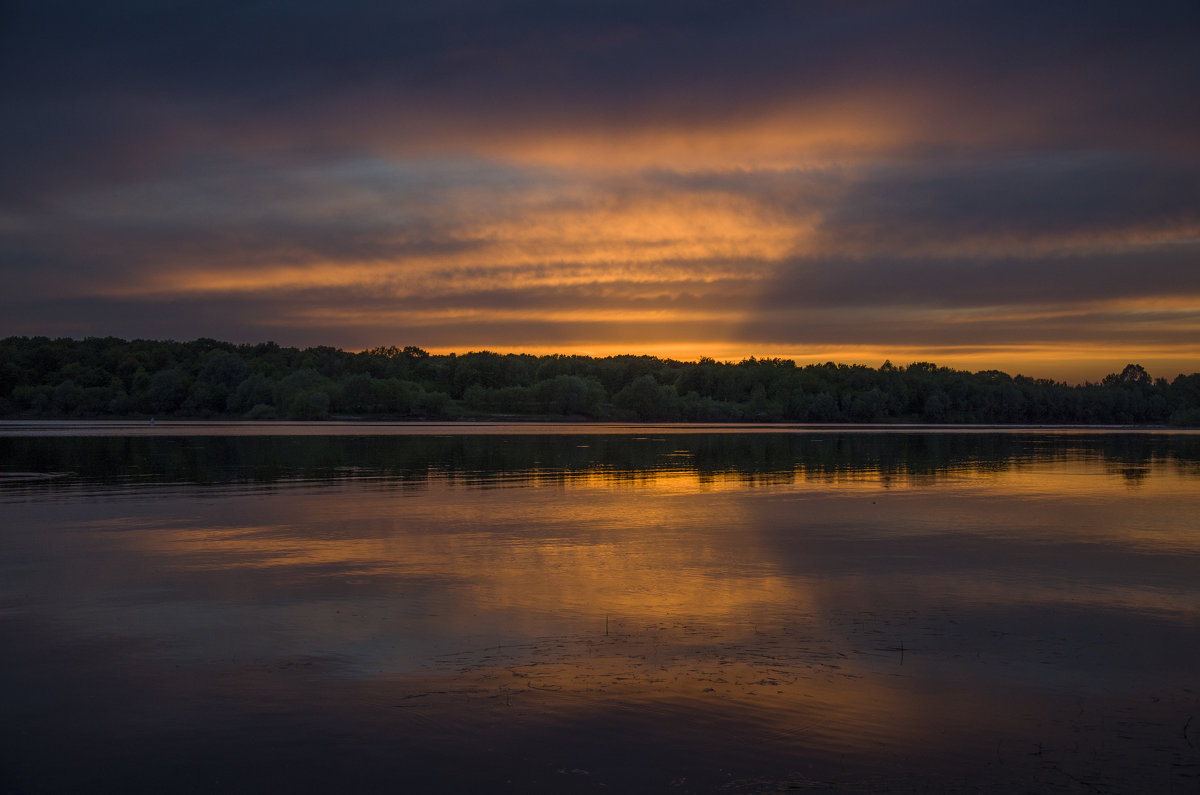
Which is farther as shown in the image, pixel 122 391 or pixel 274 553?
pixel 122 391

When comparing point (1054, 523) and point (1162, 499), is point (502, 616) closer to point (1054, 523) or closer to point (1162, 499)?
point (1054, 523)

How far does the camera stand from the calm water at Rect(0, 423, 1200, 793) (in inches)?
363

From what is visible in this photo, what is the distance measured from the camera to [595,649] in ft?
42.8

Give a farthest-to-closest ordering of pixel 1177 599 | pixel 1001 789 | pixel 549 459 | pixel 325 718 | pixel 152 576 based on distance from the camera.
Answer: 1. pixel 549 459
2. pixel 152 576
3. pixel 1177 599
4. pixel 325 718
5. pixel 1001 789

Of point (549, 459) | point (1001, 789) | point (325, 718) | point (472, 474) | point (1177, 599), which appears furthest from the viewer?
point (549, 459)

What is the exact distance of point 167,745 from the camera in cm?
955

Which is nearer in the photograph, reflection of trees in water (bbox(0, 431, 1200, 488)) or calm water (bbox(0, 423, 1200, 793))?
calm water (bbox(0, 423, 1200, 793))

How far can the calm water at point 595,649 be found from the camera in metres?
9.23

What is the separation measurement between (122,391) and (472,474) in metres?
170

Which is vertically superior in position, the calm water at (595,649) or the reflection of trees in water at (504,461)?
the reflection of trees in water at (504,461)

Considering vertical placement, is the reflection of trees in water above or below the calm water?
above

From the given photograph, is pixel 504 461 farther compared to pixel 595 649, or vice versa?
pixel 504 461

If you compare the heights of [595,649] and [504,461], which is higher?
[504,461]

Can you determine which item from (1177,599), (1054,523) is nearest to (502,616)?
(1177,599)
